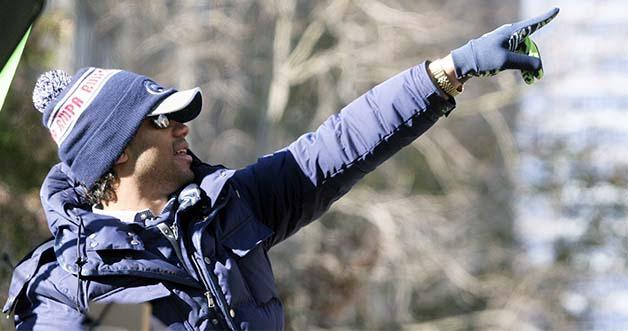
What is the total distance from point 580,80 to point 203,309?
13721mm

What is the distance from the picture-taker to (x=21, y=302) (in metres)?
3.08

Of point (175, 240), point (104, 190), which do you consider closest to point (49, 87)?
point (104, 190)

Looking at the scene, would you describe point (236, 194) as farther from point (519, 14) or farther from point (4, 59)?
point (519, 14)

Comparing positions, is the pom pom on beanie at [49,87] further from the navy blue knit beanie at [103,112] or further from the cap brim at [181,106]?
the cap brim at [181,106]

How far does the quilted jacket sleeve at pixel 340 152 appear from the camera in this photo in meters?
3.22

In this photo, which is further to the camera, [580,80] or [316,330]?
[580,80]

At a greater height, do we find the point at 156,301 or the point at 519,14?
the point at 519,14

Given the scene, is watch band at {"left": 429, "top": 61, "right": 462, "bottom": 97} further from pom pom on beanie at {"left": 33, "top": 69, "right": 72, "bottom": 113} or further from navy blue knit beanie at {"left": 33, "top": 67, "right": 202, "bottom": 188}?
pom pom on beanie at {"left": 33, "top": 69, "right": 72, "bottom": 113}

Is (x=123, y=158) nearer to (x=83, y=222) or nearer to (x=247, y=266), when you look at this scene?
(x=83, y=222)

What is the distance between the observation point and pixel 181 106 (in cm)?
316

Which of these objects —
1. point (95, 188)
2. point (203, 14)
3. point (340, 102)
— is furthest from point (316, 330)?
point (95, 188)

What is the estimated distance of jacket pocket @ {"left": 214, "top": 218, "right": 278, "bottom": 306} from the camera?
A: 3.03 meters

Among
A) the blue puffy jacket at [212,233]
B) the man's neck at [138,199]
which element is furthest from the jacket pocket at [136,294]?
the man's neck at [138,199]

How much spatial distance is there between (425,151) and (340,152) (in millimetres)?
12123
